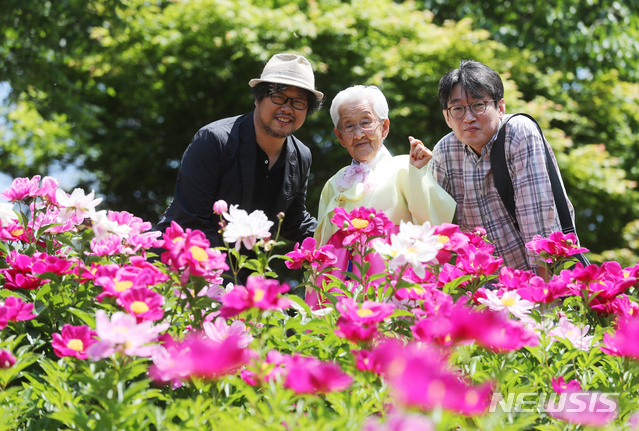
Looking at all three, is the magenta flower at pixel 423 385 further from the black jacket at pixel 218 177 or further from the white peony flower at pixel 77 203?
the black jacket at pixel 218 177

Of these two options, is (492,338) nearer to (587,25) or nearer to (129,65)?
(129,65)

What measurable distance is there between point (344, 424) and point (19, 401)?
774mm

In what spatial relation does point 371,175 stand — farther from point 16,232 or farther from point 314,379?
point 314,379

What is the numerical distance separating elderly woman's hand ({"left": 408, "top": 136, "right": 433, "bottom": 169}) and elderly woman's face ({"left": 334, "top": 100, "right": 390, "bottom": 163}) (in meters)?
0.29

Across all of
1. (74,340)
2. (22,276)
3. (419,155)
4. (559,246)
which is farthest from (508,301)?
(22,276)

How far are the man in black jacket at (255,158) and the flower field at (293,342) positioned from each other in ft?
3.09

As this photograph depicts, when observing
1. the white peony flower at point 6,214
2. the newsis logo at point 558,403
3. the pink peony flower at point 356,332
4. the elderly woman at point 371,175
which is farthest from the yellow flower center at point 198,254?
the elderly woman at point 371,175

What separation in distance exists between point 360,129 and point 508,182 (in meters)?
0.75

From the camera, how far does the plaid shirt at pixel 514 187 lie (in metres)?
2.36

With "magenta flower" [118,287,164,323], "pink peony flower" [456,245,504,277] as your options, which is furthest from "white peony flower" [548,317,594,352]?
"magenta flower" [118,287,164,323]

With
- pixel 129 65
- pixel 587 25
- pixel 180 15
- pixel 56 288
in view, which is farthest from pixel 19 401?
pixel 587 25

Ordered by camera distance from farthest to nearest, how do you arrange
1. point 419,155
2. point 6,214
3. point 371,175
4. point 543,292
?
1. point 371,175
2. point 419,155
3. point 6,214
4. point 543,292

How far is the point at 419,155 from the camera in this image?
7.93 feet

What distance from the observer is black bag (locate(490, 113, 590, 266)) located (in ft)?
7.93
